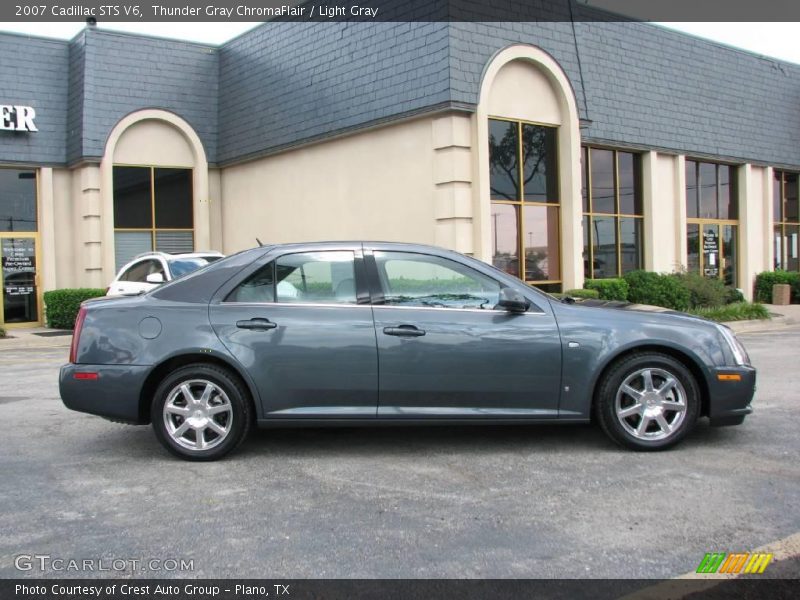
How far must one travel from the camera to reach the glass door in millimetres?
18078

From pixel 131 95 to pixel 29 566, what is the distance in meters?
16.9

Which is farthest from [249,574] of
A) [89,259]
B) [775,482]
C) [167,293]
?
[89,259]

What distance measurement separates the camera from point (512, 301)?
17.9 ft

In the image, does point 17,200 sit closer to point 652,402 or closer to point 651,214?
point 651,214

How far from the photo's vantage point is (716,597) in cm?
328

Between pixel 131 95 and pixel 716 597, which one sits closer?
pixel 716 597

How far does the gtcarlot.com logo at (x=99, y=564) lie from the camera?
3.64 meters

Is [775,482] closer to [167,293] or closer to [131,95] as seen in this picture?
[167,293]

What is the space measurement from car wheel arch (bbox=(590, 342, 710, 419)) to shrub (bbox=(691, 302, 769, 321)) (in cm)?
1127

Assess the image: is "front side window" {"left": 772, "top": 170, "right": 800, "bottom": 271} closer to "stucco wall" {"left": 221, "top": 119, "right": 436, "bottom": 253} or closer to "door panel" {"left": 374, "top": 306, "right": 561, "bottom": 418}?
"stucco wall" {"left": 221, "top": 119, "right": 436, "bottom": 253}

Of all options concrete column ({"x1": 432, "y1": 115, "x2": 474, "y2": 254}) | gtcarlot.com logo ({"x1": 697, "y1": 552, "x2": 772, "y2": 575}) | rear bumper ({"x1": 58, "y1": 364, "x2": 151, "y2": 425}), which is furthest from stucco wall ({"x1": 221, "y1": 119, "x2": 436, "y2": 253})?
gtcarlot.com logo ({"x1": 697, "y1": 552, "x2": 772, "y2": 575})

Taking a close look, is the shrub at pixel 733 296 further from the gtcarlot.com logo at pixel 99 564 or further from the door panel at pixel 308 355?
the gtcarlot.com logo at pixel 99 564

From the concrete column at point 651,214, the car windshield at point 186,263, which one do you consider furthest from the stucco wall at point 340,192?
the concrete column at point 651,214

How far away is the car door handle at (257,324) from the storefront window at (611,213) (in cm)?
1314
